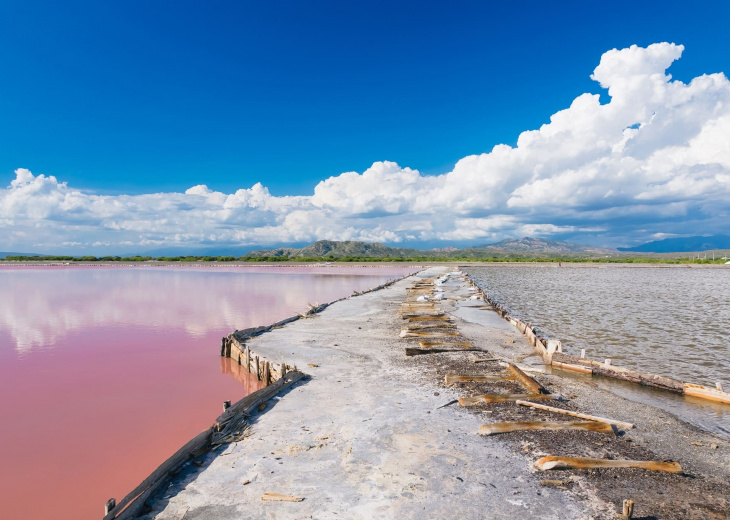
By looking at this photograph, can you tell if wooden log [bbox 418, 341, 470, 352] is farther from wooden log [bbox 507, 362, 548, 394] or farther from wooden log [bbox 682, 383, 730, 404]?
wooden log [bbox 682, 383, 730, 404]

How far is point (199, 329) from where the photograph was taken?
18.9 m

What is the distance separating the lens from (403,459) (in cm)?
615

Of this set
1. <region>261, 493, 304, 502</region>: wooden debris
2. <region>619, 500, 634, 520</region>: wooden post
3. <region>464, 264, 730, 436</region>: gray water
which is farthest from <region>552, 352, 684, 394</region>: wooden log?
<region>261, 493, 304, 502</region>: wooden debris

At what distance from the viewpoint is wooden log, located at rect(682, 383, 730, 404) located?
358 inches

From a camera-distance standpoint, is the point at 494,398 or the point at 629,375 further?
the point at 629,375

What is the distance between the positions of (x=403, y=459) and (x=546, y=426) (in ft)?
9.02

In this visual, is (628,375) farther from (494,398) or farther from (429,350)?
(429,350)

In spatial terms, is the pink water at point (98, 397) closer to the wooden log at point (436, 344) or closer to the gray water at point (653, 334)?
the wooden log at point (436, 344)

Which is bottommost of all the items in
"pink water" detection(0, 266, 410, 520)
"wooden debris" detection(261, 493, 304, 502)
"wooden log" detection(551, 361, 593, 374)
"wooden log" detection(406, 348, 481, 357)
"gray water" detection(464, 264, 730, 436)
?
"gray water" detection(464, 264, 730, 436)

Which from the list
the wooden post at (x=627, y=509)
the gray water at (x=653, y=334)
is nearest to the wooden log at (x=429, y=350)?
the gray water at (x=653, y=334)

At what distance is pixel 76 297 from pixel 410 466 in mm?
33634

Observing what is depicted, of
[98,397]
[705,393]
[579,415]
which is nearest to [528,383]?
[579,415]

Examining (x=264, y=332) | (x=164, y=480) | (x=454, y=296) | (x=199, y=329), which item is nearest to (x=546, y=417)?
(x=164, y=480)

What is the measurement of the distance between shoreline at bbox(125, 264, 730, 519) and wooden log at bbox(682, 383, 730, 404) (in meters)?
1.72
